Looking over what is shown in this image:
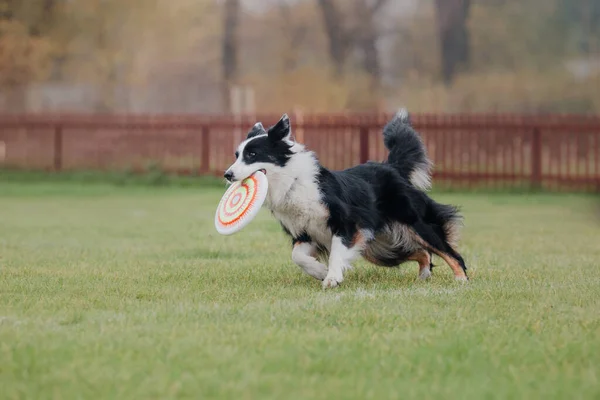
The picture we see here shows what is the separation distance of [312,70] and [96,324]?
34.8 meters

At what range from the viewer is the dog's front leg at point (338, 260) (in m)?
7.54

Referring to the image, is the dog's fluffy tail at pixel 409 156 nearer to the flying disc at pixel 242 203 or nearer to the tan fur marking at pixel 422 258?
the tan fur marking at pixel 422 258

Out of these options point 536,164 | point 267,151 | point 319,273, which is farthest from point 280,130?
point 536,164

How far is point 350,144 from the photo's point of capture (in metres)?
22.7

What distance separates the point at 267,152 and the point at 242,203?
17.2 inches

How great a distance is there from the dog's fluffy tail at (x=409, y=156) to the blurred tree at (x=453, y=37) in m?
29.5

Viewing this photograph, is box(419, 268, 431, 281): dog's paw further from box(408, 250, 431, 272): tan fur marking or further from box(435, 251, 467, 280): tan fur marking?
box(435, 251, 467, 280): tan fur marking

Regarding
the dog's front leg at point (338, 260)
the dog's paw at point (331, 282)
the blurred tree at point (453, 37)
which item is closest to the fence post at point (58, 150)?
the blurred tree at point (453, 37)

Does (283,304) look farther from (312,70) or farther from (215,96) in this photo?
(215,96)

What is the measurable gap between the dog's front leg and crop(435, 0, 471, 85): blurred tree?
30.7 metres

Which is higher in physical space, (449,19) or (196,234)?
(449,19)

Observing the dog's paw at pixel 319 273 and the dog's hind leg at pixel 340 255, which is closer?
the dog's hind leg at pixel 340 255

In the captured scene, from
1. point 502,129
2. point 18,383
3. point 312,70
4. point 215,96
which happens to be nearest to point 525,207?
point 502,129

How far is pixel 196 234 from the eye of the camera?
12445mm
